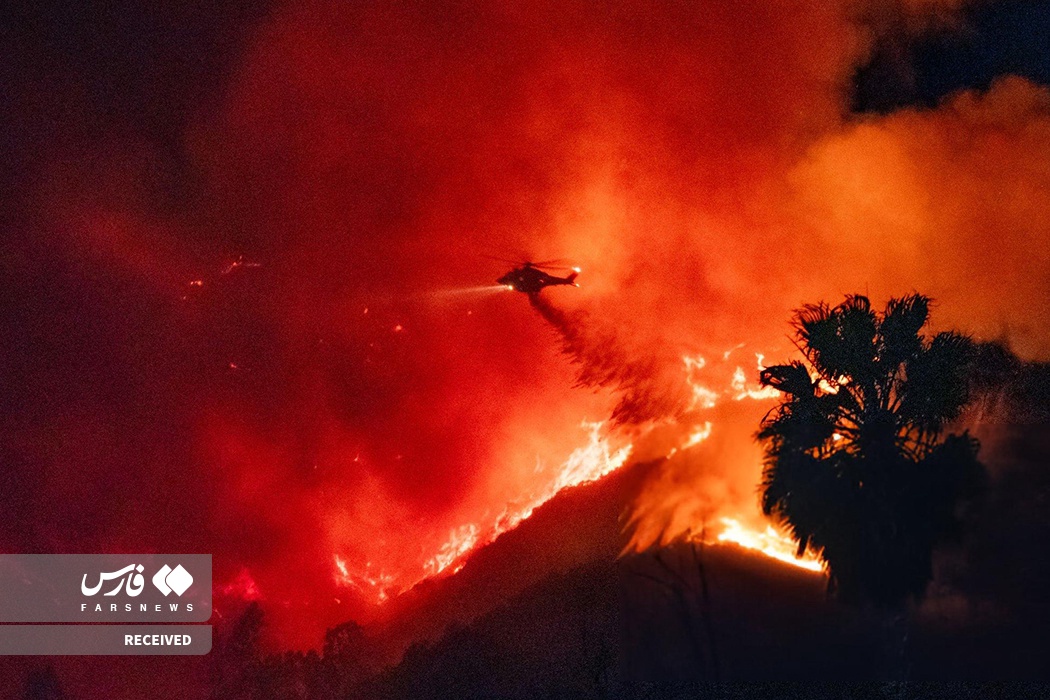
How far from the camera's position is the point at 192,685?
26.1 m

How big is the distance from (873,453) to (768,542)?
2.76 metres

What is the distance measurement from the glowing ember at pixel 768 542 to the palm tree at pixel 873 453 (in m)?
0.42

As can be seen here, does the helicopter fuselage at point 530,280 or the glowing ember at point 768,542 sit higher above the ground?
the helicopter fuselage at point 530,280

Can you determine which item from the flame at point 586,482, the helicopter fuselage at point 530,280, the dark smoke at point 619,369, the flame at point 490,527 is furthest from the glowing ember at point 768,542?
the helicopter fuselage at point 530,280

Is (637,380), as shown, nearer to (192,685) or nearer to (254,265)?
(254,265)

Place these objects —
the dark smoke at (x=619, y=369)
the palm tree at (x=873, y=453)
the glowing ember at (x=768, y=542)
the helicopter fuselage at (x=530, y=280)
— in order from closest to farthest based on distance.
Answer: the palm tree at (x=873, y=453)
the glowing ember at (x=768, y=542)
the dark smoke at (x=619, y=369)
the helicopter fuselage at (x=530, y=280)

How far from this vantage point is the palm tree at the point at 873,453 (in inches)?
568

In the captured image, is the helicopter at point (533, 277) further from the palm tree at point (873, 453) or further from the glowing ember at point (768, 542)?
the palm tree at point (873, 453)

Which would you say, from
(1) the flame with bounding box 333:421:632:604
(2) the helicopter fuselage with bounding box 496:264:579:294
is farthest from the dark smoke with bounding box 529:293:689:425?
(1) the flame with bounding box 333:421:632:604

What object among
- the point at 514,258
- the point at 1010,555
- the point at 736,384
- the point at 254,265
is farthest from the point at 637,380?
the point at 254,265

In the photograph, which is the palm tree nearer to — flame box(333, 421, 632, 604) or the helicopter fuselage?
flame box(333, 421, 632, 604)

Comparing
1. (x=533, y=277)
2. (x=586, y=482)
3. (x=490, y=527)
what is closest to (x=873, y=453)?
(x=586, y=482)

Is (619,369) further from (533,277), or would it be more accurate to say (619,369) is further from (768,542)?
(768,542)

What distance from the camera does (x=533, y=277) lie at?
2542 centimetres
